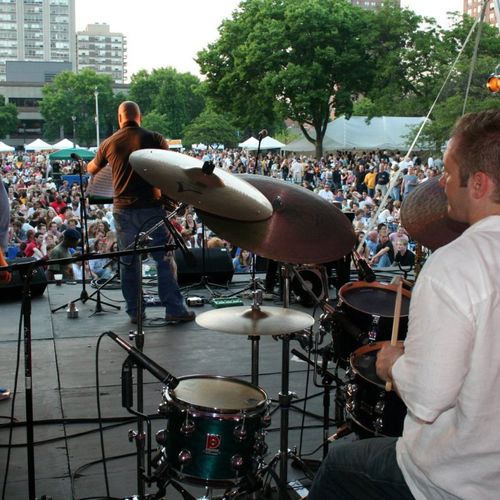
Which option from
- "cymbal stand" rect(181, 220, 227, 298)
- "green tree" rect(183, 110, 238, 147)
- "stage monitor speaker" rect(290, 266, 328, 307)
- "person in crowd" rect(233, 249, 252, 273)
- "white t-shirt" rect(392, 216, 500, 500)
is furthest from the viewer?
"green tree" rect(183, 110, 238, 147)

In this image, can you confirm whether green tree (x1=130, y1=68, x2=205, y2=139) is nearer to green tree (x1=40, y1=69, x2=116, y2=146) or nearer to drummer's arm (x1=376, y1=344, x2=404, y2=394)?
green tree (x1=40, y1=69, x2=116, y2=146)

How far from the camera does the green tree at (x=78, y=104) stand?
271ft

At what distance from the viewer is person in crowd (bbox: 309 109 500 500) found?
61.5 inches

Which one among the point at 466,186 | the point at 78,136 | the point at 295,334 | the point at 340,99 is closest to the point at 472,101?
the point at 340,99

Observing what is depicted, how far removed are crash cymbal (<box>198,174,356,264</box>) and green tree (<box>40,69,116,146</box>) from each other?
81.6m

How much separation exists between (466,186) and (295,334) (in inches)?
70.2

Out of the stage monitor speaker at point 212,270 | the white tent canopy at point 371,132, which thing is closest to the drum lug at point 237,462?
the stage monitor speaker at point 212,270

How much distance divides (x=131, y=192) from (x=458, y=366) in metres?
4.59

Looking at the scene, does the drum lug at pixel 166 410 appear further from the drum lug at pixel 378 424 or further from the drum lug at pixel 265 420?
the drum lug at pixel 378 424

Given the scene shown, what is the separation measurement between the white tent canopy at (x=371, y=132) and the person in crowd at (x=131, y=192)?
91.1 feet

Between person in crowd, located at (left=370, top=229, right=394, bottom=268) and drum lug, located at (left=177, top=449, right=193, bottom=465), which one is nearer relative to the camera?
drum lug, located at (left=177, top=449, right=193, bottom=465)

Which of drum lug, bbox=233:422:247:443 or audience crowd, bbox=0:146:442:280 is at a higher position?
drum lug, bbox=233:422:247:443

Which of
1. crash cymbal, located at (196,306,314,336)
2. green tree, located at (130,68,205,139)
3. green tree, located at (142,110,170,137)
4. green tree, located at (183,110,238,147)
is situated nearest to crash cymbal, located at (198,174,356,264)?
crash cymbal, located at (196,306,314,336)

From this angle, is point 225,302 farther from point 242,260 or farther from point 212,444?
point 212,444
